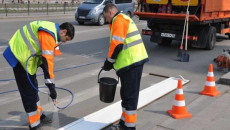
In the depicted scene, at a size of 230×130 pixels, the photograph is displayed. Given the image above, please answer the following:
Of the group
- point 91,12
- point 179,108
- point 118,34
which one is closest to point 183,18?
point 179,108

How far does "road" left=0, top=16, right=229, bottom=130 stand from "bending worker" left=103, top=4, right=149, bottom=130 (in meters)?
0.69

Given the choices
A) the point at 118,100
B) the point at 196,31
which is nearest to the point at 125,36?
the point at 118,100

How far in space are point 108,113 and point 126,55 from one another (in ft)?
4.44

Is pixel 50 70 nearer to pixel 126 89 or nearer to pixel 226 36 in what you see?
pixel 126 89

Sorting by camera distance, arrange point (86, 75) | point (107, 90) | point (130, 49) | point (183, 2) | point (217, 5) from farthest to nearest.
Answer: point (217, 5), point (183, 2), point (86, 75), point (107, 90), point (130, 49)

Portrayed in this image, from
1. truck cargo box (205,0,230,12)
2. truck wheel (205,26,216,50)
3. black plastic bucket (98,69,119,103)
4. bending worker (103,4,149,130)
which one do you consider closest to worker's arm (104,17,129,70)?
bending worker (103,4,149,130)

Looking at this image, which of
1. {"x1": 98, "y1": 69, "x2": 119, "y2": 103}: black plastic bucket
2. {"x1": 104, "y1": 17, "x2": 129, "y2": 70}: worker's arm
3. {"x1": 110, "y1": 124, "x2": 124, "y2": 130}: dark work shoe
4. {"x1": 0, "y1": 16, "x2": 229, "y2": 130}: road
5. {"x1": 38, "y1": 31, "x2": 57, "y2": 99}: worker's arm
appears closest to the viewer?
{"x1": 38, "y1": 31, "x2": 57, "y2": 99}: worker's arm

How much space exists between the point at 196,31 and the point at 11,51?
8.02 metres

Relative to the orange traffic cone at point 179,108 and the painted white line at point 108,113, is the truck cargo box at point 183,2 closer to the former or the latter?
the painted white line at point 108,113

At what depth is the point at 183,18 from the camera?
10.1m

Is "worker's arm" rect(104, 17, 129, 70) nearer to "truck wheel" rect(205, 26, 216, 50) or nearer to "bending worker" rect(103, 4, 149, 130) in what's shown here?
"bending worker" rect(103, 4, 149, 130)

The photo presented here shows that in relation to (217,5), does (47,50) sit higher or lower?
lower

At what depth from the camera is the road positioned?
16.9 feet

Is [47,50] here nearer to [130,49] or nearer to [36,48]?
[36,48]
